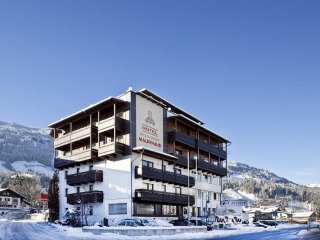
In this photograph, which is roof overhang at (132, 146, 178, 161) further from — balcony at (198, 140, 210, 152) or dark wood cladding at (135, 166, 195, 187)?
balcony at (198, 140, 210, 152)

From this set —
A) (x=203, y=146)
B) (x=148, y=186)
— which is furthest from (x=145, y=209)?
(x=203, y=146)

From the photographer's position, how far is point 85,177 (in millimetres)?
70375

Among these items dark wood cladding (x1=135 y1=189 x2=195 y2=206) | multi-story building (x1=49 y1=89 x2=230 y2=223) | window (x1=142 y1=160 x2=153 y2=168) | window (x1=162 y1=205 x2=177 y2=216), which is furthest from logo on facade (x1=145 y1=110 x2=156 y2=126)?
window (x1=162 y1=205 x2=177 y2=216)

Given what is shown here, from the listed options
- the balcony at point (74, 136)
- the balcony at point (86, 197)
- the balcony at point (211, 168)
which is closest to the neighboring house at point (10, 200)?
the balcony at point (74, 136)

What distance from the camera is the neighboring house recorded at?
151 meters

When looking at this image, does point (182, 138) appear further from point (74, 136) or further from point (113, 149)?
point (74, 136)

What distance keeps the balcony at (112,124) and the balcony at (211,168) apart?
2173 cm

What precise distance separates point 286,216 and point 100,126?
396 ft

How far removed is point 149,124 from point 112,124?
776 centimetres

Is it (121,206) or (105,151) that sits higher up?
(105,151)

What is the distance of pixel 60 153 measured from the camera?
8300 cm

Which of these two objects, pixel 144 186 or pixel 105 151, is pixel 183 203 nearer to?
pixel 144 186

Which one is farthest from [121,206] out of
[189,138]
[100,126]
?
[189,138]

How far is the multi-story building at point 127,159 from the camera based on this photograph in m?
65.9
